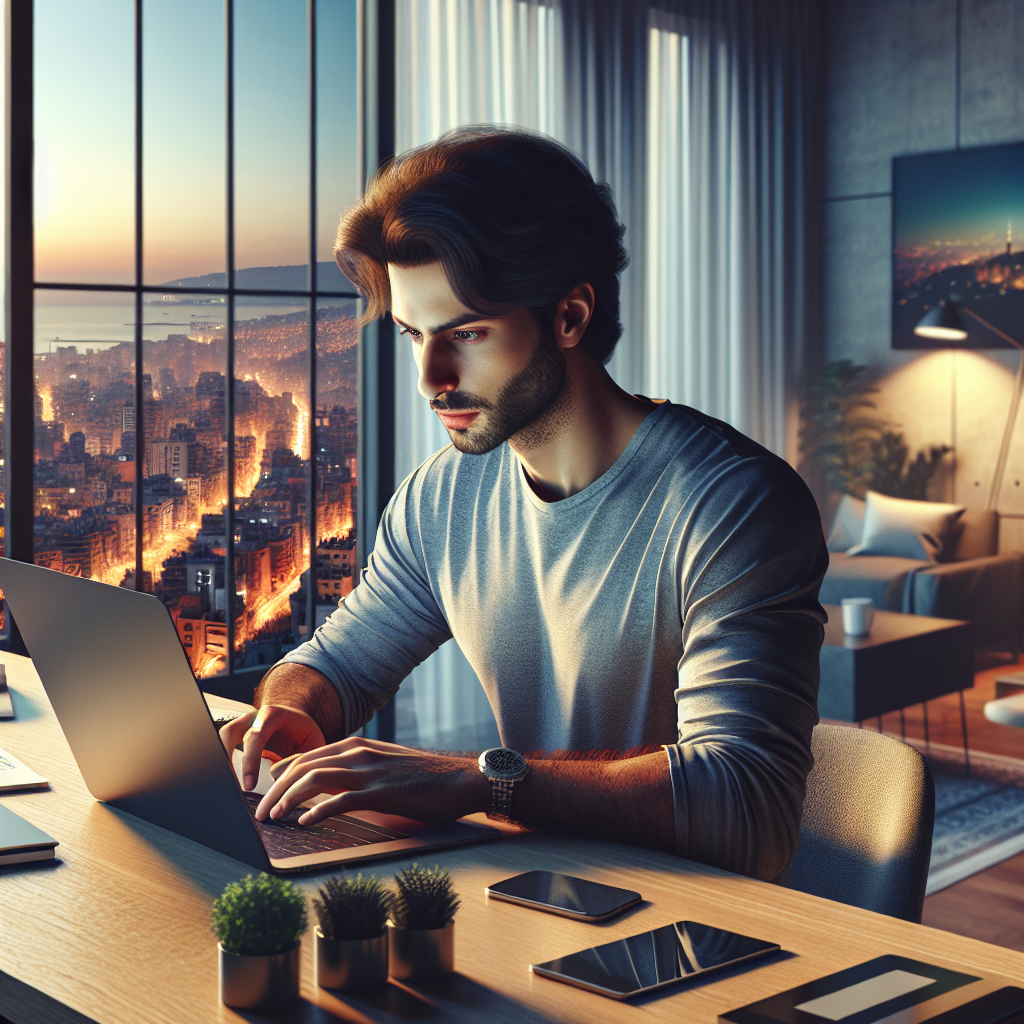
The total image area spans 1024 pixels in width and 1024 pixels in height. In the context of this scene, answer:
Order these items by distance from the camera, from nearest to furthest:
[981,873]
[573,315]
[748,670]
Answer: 1. [748,670]
2. [573,315]
3. [981,873]

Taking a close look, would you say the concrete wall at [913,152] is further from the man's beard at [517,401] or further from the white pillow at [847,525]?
the man's beard at [517,401]

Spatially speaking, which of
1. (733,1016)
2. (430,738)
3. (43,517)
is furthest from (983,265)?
(733,1016)

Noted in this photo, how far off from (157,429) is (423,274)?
194 cm

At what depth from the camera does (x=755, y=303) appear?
5.38 metres

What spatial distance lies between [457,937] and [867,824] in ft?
1.97

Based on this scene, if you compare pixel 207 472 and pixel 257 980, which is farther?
pixel 207 472

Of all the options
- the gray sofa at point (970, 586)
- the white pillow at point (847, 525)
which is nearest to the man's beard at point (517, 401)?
the gray sofa at point (970, 586)

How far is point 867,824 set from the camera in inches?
51.6

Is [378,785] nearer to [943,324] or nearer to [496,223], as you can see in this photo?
[496,223]

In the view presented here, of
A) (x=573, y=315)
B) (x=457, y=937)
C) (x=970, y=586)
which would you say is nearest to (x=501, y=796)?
(x=457, y=937)

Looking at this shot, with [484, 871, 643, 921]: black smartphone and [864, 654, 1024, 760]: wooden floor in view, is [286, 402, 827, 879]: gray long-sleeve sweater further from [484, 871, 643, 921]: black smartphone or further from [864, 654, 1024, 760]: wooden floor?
[864, 654, 1024, 760]: wooden floor

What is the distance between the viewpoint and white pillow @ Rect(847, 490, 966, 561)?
552 cm

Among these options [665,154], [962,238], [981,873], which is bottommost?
[981,873]

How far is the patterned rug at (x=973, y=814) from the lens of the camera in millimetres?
3756
